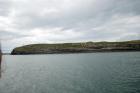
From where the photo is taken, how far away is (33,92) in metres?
47.2

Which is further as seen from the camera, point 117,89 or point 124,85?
point 124,85

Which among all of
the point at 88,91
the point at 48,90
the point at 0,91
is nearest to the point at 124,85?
the point at 88,91

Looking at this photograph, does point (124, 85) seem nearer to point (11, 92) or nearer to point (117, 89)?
point (117, 89)

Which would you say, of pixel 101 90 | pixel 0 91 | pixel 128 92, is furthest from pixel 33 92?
pixel 128 92

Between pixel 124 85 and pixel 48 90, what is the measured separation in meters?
21.7

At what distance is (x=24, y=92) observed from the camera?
155 ft

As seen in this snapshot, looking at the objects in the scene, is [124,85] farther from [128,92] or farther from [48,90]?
[48,90]

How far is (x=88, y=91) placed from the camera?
45219 millimetres

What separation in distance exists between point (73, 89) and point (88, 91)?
16.3 ft

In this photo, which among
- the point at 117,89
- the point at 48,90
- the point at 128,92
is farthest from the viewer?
the point at 48,90

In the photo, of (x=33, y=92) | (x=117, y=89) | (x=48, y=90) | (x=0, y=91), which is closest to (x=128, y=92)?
(x=117, y=89)

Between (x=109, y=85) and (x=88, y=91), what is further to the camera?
(x=109, y=85)

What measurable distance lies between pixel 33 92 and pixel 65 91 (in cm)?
869

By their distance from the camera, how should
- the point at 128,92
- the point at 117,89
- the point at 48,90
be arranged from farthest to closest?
the point at 48,90
the point at 117,89
the point at 128,92
